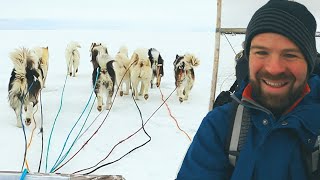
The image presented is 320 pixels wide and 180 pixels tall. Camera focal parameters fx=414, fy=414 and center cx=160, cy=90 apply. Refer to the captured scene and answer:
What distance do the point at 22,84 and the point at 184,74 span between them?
2082 mm

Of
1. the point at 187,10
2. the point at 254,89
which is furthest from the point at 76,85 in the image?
the point at 187,10

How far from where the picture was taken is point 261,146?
1.07 m

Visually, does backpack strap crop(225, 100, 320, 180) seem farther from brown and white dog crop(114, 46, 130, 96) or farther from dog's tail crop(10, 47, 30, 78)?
brown and white dog crop(114, 46, 130, 96)

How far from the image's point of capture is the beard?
1088mm

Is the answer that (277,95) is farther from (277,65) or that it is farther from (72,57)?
(72,57)

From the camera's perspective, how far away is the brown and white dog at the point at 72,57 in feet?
22.0

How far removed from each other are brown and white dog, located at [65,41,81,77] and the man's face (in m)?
5.81

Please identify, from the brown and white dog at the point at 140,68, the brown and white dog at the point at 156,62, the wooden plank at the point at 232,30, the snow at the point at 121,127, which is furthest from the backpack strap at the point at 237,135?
the brown and white dog at the point at 156,62

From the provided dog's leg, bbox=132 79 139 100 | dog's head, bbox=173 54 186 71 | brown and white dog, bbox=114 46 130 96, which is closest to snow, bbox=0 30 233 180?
dog's leg, bbox=132 79 139 100

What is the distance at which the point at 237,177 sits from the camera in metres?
1.08

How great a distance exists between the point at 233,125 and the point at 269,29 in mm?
271

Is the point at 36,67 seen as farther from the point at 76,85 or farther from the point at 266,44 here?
the point at 266,44

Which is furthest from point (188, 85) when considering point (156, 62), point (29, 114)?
point (29, 114)

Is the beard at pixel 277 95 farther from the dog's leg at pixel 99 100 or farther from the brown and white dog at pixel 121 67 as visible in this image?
the brown and white dog at pixel 121 67
